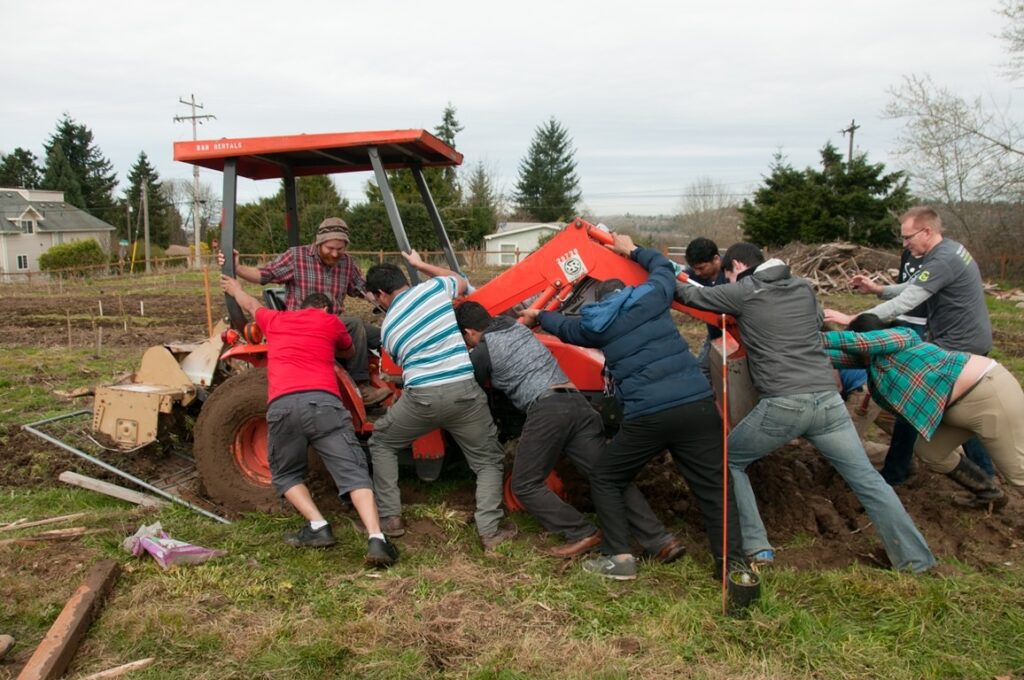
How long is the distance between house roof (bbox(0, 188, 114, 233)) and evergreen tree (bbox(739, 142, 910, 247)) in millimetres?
44446

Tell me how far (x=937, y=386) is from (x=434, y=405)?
2.81 metres

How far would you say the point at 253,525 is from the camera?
16.1 ft

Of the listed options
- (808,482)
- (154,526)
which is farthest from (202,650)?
(808,482)

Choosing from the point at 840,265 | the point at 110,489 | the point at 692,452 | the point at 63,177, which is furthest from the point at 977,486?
Answer: the point at 63,177

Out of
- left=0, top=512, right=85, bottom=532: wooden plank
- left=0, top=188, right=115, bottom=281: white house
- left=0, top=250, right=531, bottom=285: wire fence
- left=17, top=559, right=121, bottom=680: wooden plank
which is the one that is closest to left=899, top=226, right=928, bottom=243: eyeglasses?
left=17, top=559, right=121, bottom=680: wooden plank

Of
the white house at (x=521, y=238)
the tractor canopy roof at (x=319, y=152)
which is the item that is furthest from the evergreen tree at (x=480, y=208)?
the tractor canopy roof at (x=319, y=152)

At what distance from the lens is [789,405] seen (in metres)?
4.18

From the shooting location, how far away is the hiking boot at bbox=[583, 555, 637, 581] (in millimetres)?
4199

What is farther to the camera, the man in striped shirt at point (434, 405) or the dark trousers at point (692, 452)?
the man in striped shirt at point (434, 405)

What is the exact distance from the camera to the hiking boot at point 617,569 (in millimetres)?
4199

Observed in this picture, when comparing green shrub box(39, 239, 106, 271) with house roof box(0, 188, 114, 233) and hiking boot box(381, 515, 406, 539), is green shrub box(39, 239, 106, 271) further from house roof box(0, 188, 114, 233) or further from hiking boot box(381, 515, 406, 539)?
hiking boot box(381, 515, 406, 539)

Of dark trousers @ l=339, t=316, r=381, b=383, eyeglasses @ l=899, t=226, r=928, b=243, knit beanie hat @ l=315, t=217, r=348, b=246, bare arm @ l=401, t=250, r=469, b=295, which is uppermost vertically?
knit beanie hat @ l=315, t=217, r=348, b=246

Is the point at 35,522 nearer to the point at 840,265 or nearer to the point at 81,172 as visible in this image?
the point at 840,265

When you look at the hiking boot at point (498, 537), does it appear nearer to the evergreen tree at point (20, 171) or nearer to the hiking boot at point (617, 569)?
the hiking boot at point (617, 569)
